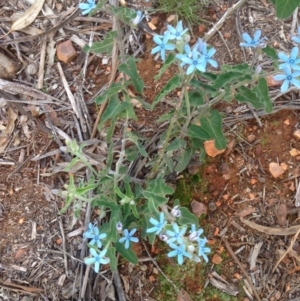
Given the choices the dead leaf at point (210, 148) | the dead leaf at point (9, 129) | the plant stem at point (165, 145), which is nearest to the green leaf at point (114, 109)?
the plant stem at point (165, 145)

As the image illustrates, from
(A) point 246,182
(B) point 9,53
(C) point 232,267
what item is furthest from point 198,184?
(B) point 9,53

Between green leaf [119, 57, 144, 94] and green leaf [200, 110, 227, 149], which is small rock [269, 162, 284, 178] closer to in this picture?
green leaf [200, 110, 227, 149]

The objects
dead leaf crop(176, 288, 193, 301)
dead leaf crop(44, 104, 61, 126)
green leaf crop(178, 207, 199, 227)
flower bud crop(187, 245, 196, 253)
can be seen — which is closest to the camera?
flower bud crop(187, 245, 196, 253)

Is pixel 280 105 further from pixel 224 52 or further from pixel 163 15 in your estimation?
pixel 163 15

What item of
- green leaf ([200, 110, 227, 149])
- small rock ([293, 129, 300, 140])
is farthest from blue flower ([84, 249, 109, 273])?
small rock ([293, 129, 300, 140])

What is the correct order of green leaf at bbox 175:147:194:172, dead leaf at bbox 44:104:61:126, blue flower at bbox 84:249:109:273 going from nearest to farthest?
blue flower at bbox 84:249:109:273 < green leaf at bbox 175:147:194:172 < dead leaf at bbox 44:104:61:126

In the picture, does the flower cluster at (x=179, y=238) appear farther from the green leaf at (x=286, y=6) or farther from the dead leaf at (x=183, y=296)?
the green leaf at (x=286, y=6)
